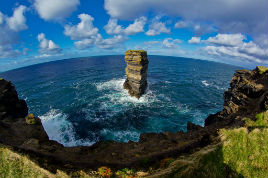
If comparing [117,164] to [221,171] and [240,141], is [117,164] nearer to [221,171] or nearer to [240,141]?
[221,171]

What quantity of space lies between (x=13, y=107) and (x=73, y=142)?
13.8 meters

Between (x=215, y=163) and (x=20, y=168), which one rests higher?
(x=215, y=163)

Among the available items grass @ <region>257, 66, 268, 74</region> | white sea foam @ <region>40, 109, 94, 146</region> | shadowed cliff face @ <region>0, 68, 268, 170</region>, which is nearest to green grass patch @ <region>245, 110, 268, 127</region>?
shadowed cliff face @ <region>0, 68, 268, 170</region>

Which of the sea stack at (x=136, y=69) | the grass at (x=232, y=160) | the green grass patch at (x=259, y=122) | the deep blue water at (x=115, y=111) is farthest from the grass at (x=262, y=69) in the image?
the sea stack at (x=136, y=69)

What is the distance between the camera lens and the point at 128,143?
50.8ft

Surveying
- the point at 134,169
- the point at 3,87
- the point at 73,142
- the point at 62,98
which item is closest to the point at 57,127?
the point at 73,142

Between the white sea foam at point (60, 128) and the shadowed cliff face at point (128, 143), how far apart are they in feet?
25.9

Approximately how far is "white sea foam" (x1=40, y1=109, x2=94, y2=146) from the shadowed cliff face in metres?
7.90

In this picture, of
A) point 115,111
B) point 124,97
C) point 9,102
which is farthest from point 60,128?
point 124,97

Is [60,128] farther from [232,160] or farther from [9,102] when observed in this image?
[232,160]

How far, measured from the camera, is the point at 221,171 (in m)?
6.76

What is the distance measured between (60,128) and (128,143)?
2526 centimetres

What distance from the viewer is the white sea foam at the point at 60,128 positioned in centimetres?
2767

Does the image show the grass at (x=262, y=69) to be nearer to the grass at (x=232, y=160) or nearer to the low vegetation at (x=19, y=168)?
the grass at (x=232, y=160)
